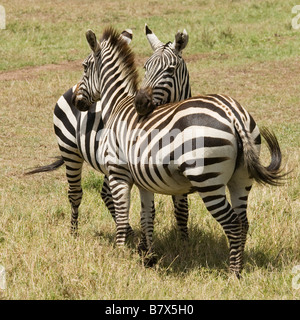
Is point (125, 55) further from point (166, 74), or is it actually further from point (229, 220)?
point (229, 220)

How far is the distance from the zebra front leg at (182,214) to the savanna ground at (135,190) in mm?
112

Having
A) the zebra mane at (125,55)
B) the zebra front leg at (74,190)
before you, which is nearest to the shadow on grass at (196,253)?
the zebra front leg at (74,190)

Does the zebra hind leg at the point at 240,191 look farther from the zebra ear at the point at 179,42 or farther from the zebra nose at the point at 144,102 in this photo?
the zebra ear at the point at 179,42

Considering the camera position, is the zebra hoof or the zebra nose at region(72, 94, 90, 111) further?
the zebra nose at region(72, 94, 90, 111)

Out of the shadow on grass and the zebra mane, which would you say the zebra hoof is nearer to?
the shadow on grass

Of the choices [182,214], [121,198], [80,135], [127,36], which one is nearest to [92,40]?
[127,36]

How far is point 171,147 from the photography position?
17.0ft

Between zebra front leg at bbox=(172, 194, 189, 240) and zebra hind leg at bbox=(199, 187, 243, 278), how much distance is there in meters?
1.17

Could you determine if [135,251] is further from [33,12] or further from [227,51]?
[33,12]

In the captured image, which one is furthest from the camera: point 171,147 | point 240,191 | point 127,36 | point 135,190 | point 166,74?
point 135,190

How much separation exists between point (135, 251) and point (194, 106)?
6.68 ft

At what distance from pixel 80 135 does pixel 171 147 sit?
177 cm

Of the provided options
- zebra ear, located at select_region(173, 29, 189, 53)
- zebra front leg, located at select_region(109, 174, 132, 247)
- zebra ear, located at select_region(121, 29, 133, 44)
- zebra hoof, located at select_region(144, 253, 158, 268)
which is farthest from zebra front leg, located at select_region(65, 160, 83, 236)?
zebra ear, located at select_region(173, 29, 189, 53)

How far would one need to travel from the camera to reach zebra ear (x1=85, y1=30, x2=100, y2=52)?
6.23 metres
